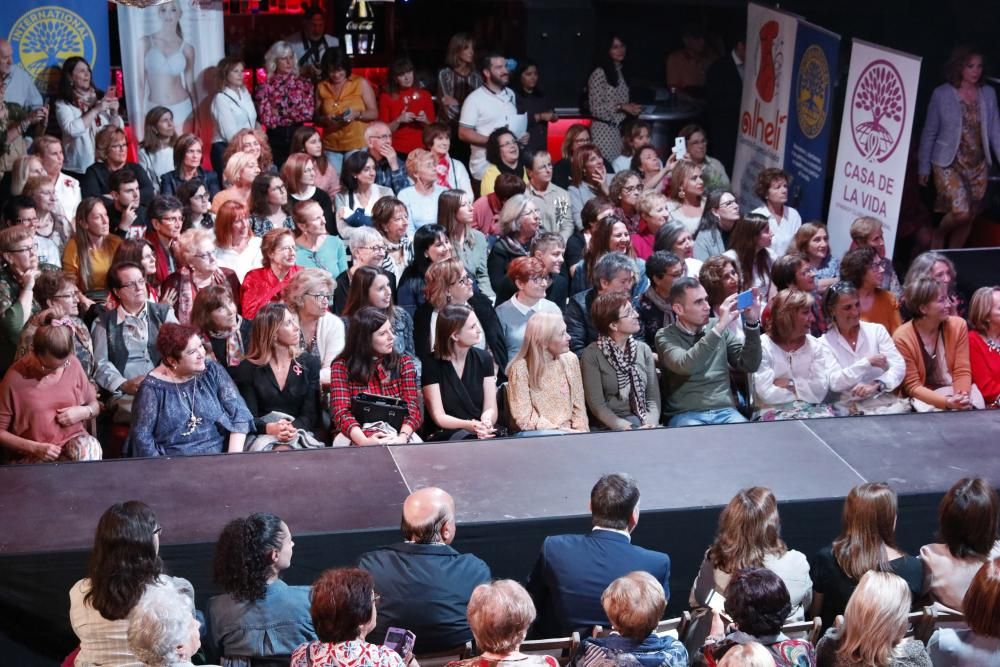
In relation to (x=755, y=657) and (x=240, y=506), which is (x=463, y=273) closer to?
(x=240, y=506)

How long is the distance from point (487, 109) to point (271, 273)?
11.0 feet

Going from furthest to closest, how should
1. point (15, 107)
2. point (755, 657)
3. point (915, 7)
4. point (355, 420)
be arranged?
point (915, 7), point (15, 107), point (355, 420), point (755, 657)

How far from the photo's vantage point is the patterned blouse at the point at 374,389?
5688mm

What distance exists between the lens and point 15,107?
8.54m

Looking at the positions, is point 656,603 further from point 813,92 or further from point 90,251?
point 813,92

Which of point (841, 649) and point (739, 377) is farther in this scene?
point (739, 377)

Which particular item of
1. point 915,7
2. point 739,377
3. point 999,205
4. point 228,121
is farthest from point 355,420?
point 915,7

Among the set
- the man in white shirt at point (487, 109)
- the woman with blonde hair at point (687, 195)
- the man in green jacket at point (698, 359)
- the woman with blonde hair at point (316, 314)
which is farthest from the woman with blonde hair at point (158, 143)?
the man in green jacket at point (698, 359)

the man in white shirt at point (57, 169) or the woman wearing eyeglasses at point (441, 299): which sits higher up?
the man in white shirt at point (57, 169)

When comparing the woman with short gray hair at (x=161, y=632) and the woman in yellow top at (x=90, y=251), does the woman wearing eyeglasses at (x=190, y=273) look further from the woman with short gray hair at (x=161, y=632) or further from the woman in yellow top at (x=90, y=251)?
the woman with short gray hair at (x=161, y=632)

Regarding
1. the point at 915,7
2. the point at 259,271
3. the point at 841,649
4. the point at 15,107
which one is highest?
the point at 915,7

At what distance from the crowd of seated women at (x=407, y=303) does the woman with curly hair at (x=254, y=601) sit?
4.63ft

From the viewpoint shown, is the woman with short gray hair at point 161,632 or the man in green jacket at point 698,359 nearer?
the woman with short gray hair at point 161,632

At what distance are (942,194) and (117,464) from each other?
20.0ft
